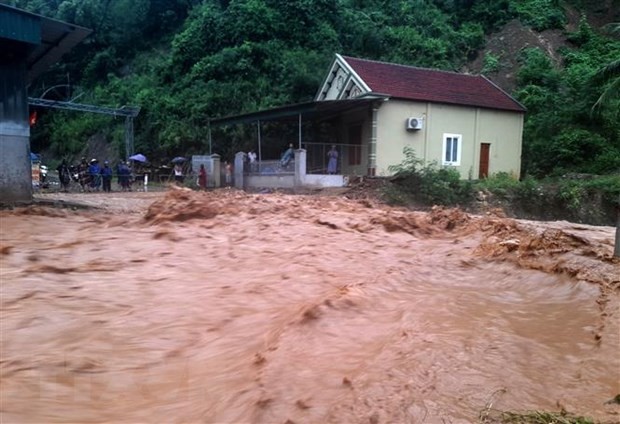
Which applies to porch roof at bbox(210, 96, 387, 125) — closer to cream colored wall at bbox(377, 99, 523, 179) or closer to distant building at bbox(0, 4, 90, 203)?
cream colored wall at bbox(377, 99, 523, 179)

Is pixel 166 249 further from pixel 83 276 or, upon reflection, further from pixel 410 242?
pixel 410 242

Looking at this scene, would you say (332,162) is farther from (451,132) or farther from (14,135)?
(14,135)

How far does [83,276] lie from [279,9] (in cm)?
3083

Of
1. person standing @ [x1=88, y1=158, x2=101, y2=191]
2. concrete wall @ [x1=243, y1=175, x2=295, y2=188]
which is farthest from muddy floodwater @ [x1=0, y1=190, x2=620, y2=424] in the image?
person standing @ [x1=88, y1=158, x2=101, y2=191]

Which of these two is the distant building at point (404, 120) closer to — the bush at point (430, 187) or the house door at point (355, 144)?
the house door at point (355, 144)

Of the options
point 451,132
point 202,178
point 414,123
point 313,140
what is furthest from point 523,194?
point 202,178

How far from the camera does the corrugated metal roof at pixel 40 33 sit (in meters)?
10.7

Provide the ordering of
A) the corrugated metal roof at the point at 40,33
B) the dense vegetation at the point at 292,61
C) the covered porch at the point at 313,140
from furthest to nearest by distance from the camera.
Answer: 1. the dense vegetation at the point at 292,61
2. the covered porch at the point at 313,140
3. the corrugated metal roof at the point at 40,33

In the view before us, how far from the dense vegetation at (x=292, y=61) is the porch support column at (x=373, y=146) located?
8441 millimetres

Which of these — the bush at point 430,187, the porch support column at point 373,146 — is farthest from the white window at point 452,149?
the porch support column at point 373,146

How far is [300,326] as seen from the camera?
16.8 feet

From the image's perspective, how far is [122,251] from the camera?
27.1 feet

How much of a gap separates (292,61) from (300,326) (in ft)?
88.3

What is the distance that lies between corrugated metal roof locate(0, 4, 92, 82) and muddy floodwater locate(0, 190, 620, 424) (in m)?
3.78
